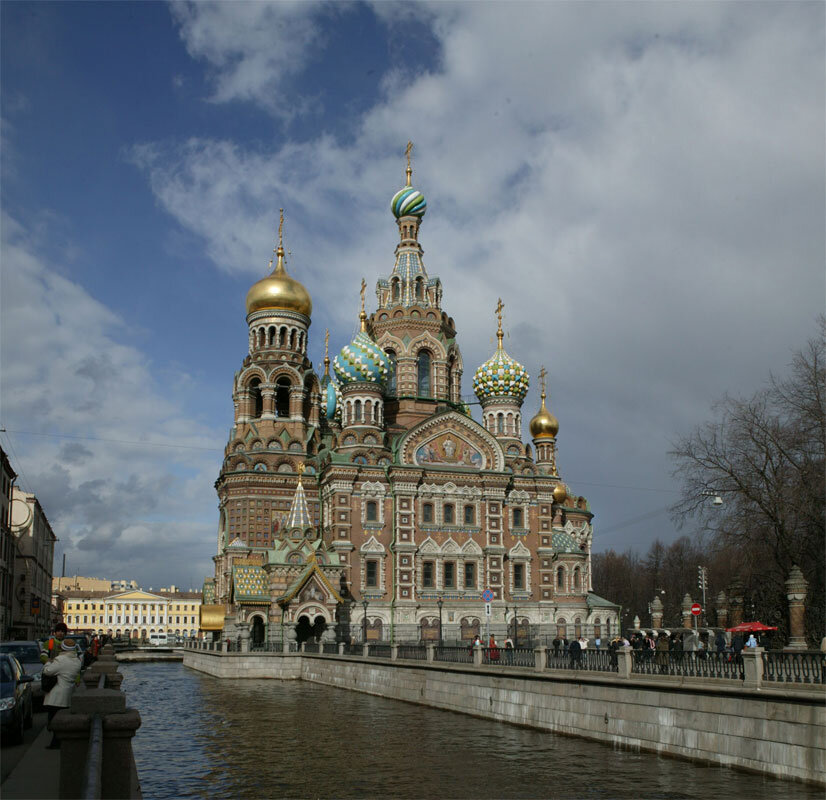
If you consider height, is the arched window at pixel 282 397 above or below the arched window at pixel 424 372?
below

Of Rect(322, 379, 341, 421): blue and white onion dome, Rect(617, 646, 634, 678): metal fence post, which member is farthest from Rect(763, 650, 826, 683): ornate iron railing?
Rect(322, 379, 341, 421): blue and white onion dome

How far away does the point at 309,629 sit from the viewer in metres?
45.0

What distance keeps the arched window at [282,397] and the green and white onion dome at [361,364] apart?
16.4 ft

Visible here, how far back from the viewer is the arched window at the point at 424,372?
5487 cm

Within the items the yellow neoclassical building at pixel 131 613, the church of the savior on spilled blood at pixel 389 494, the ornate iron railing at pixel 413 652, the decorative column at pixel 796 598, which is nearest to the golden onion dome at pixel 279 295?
the church of the savior on spilled blood at pixel 389 494

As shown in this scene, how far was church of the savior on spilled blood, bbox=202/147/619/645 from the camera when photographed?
45.5 meters

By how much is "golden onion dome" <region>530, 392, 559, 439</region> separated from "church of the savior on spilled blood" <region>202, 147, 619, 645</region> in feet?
8.51

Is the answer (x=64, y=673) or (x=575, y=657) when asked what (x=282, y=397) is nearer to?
(x=575, y=657)

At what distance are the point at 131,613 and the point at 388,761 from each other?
11141cm

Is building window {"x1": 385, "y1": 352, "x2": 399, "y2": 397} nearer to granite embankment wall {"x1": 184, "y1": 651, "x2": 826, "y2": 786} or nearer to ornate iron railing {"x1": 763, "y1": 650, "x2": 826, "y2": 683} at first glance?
granite embankment wall {"x1": 184, "y1": 651, "x2": 826, "y2": 786}

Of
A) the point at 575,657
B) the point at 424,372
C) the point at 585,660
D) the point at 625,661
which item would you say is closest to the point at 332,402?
the point at 424,372

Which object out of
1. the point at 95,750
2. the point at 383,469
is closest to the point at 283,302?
the point at 383,469

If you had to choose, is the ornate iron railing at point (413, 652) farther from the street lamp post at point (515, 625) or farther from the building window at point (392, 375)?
the building window at point (392, 375)

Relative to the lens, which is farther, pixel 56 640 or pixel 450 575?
pixel 450 575
